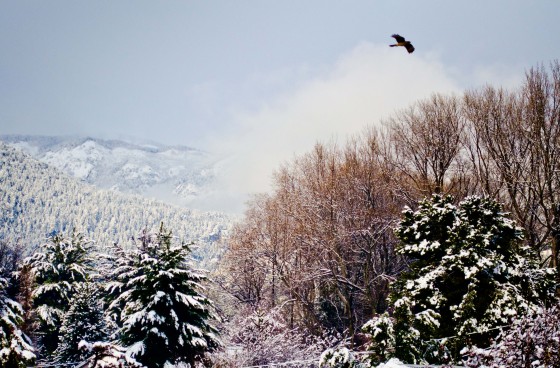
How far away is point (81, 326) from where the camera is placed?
19.3m

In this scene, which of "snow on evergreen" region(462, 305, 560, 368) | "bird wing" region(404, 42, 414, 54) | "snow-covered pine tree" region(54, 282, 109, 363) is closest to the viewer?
"snow on evergreen" region(462, 305, 560, 368)

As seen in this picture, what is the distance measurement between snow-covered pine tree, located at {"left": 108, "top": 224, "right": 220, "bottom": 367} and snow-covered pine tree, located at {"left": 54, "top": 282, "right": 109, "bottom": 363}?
23.9ft

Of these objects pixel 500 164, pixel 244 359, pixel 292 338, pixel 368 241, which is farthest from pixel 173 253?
pixel 500 164

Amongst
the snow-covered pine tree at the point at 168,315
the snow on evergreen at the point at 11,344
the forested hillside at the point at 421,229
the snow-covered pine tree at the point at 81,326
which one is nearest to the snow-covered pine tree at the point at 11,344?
the snow on evergreen at the point at 11,344

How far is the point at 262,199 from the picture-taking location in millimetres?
30031

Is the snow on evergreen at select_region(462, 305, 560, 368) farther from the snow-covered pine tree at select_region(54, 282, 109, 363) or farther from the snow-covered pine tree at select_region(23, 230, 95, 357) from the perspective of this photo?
the snow-covered pine tree at select_region(23, 230, 95, 357)

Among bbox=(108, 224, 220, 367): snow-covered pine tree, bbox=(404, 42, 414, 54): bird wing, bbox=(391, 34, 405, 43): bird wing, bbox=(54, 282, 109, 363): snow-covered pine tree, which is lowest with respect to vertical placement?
bbox=(54, 282, 109, 363): snow-covered pine tree

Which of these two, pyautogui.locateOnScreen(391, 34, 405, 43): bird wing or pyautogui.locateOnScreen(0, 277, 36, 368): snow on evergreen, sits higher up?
pyautogui.locateOnScreen(391, 34, 405, 43): bird wing

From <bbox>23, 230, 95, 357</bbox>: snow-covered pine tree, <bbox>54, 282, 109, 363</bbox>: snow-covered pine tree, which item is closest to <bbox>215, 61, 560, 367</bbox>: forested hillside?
<bbox>54, 282, 109, 363</bbox>: snow-covered pine tree

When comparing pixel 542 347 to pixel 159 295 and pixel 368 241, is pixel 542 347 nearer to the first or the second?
pixel 159 295

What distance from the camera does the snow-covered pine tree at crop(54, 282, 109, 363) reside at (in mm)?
18906

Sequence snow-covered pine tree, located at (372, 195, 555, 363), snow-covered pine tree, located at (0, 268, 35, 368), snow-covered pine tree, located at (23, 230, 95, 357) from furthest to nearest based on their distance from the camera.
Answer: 1. snow-covered pine tree, located at (23, 230, 95, 357)
2. snow-covered pine tree, located at (372, 195, 555, 363)
3. snow-covered pine tree, located at (0, 268, 35, 368)

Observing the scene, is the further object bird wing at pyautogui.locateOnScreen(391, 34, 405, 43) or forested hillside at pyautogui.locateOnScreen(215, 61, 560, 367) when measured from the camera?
forested hillside at pyautogui.locateOnScreen(215, 61, 560, 367)

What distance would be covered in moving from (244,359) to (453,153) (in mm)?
13659
